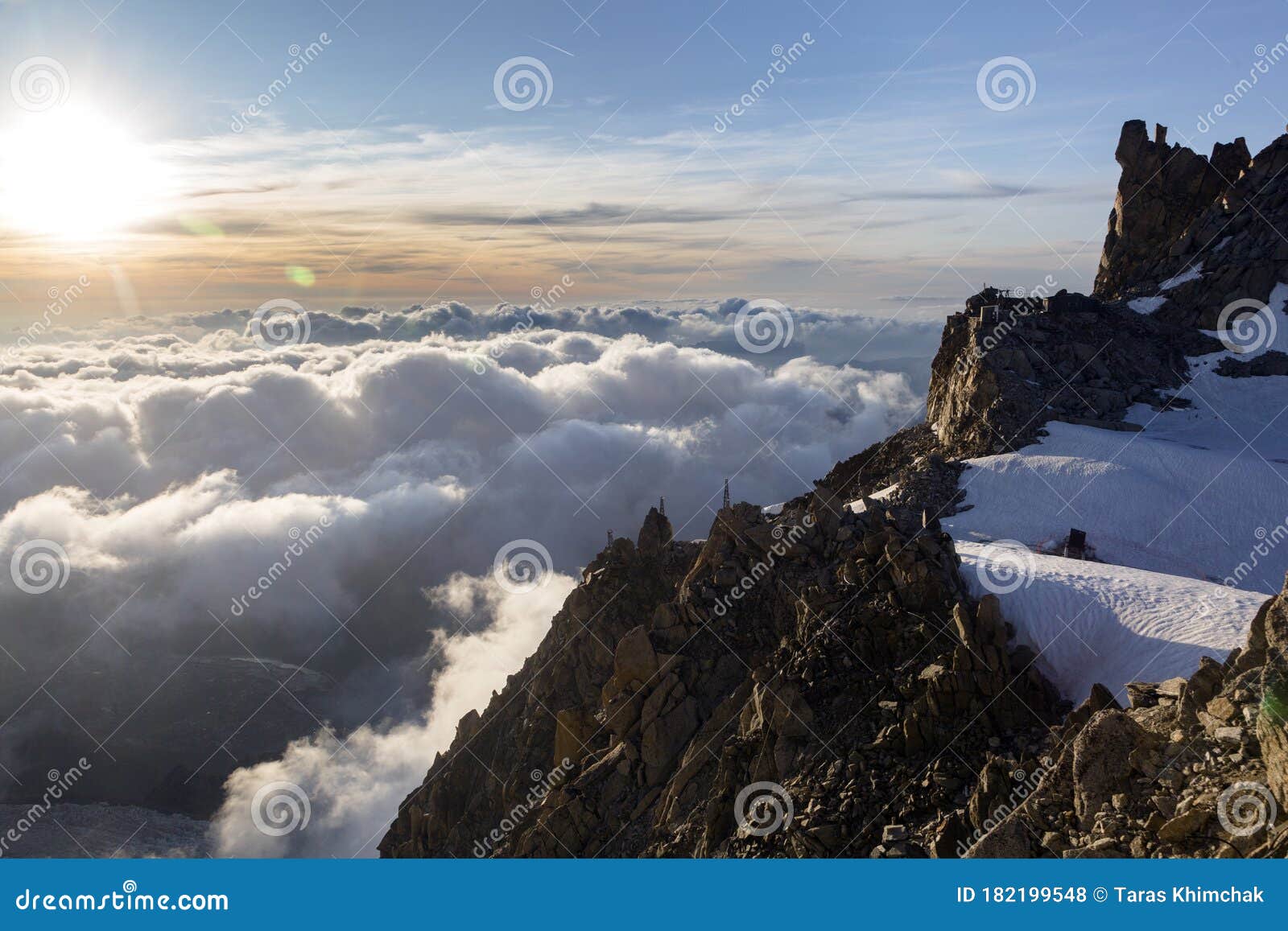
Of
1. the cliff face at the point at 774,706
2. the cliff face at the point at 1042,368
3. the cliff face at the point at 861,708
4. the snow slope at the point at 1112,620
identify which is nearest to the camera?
the cliff face at the point at 861,708

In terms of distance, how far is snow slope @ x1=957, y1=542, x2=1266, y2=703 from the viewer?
24.3 meters

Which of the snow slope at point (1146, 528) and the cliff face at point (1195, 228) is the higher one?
the cliff face at point (1195, 228)

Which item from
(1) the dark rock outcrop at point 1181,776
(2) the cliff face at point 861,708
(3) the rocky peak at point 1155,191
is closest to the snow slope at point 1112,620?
(2) the cliff face at point 861,708

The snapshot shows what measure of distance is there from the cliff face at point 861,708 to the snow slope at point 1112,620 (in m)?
1.05

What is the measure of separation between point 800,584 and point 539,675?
19.5m

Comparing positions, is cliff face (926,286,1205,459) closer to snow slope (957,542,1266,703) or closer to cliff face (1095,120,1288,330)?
cliff face (1095,120,1288,330)

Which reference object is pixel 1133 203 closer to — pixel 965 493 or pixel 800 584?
pixel 965 493

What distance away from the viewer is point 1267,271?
2933 inches

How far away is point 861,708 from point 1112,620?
8590 millimetres

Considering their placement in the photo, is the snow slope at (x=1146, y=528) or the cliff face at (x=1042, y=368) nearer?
the snow slope at (x=1146, y=528)

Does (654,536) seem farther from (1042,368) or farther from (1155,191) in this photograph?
(1155,191)

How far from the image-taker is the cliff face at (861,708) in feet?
56.1

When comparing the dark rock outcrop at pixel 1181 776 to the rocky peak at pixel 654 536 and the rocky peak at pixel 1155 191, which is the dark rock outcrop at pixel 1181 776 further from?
the rocky peak at pixel 1155 191

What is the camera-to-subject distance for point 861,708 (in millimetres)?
25797
